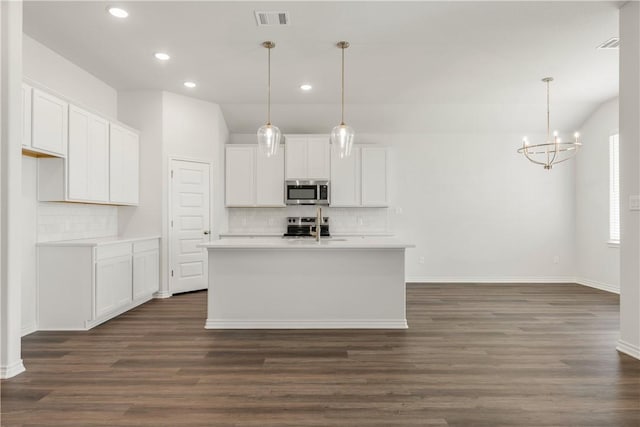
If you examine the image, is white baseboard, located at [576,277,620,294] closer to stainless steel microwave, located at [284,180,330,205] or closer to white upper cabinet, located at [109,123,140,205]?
stainless steel microwave, located at [284,180,330,205]

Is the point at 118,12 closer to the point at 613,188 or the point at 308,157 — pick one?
the point at 308,157

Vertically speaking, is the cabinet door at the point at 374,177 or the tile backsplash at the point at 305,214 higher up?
the cabinet door at the point at 374,177

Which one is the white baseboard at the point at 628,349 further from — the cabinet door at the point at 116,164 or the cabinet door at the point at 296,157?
the cabinet door at the point at 116,164

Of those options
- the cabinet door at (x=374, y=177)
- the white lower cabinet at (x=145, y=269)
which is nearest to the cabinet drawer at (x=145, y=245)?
the white lower cabinet at (x=145, y=269)

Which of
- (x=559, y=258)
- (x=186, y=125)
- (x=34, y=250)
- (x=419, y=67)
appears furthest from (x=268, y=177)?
(x=559, y=258)

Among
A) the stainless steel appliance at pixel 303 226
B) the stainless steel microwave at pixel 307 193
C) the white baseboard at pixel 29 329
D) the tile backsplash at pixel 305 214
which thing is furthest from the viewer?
the tile backsplash at pixel 305 214

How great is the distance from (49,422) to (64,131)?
9.95ft

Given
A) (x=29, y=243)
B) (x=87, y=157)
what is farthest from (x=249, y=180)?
(x=29, y=243)

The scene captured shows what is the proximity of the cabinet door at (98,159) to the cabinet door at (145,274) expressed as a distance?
88 centimetres

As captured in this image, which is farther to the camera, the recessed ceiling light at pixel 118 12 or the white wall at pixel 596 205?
the white wall at pixel 596 205

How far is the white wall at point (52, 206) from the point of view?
3973 millimetres

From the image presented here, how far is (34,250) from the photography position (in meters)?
4.04

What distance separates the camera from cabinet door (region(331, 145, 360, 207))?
6789 mm

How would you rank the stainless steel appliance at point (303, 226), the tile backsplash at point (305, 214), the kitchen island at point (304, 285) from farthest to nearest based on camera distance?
the tile backsplash at point (305, 214) → the stainless steel appliance at point (303, 226) → the kitchen island at point (304, 285)
